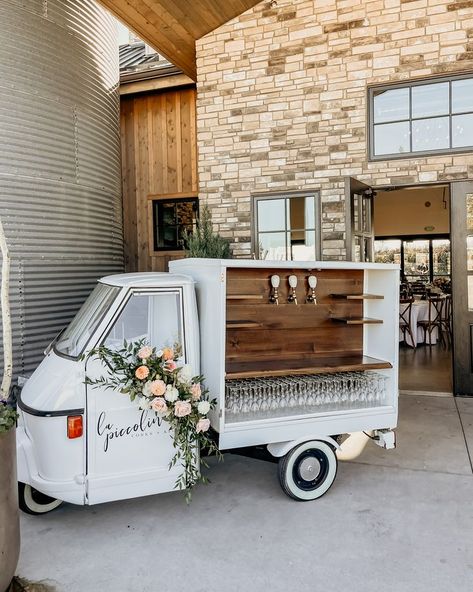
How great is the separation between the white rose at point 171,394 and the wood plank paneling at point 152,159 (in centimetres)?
542

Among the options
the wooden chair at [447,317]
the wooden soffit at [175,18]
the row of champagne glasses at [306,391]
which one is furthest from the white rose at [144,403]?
the wooden chair at [447,317]

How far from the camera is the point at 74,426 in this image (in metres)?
2.90

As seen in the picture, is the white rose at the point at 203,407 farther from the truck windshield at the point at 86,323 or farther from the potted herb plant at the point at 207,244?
the potted herb plant at the point at 207,244

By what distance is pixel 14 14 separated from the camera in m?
4.93

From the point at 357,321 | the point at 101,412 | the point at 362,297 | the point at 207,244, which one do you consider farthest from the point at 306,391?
the point at 207,244

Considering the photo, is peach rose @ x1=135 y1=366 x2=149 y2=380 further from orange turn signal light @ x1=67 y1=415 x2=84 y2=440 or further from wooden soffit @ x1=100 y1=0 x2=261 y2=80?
wooden soffit @ x1=100 y1=0 x2=261 y2=80

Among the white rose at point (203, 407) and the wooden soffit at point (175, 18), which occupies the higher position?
the wooden soffit at point (175, 18)

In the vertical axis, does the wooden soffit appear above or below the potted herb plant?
above

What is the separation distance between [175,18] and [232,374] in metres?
4.84

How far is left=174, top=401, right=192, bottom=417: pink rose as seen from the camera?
298cm

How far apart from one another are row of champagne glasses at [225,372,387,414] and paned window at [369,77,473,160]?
3.37 metres

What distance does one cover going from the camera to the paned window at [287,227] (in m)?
6.34

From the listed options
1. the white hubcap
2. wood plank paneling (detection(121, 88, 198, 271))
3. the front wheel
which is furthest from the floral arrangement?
wood plank paneling (detection(121, 88, 198, 271))

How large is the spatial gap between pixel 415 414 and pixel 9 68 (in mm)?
5521
